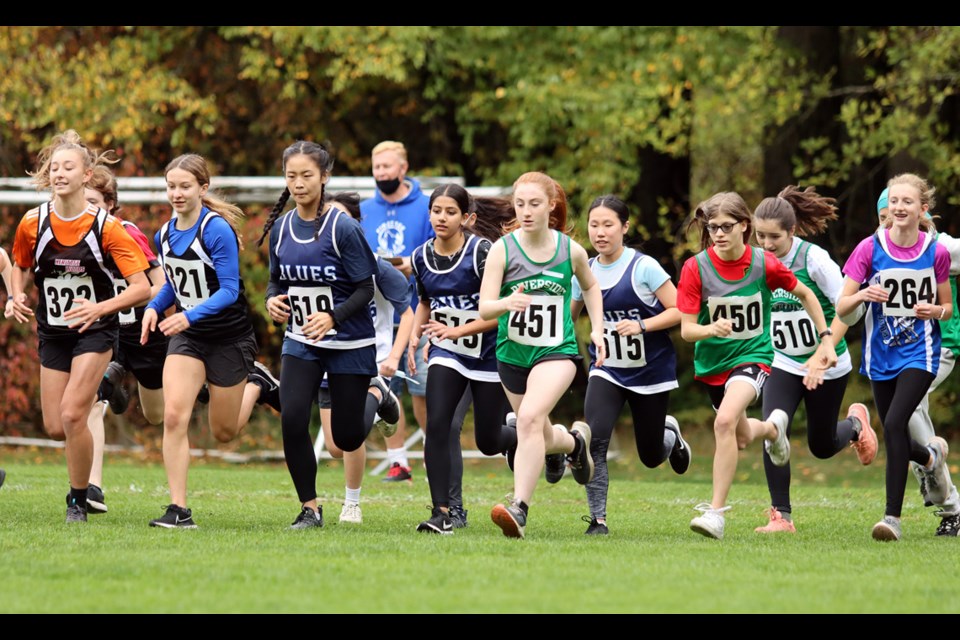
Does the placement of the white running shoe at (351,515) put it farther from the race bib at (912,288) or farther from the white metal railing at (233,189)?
the white metal railing at (233,189)

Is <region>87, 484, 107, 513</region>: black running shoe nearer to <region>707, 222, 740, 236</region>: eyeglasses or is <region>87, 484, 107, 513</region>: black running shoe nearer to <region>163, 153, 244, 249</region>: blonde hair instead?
<region>163, 153, 244, 249</region>: blonde hair

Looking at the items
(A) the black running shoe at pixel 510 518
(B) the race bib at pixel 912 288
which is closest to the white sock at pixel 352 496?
(A) the black running shoe at pixel 510 518

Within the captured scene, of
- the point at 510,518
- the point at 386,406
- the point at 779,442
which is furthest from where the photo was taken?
the point at 386,406

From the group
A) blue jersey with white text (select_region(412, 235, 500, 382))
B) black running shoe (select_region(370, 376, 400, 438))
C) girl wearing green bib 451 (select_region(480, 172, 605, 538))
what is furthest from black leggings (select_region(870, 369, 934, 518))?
black running shoe (select_region(370, 376, 400, 438))

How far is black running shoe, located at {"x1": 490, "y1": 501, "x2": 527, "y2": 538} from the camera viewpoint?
7863mm

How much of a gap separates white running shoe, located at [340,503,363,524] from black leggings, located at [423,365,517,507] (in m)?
0.86

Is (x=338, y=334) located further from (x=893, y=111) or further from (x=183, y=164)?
(x=893, y=111)

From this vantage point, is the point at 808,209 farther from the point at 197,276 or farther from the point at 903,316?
the point at 197,276

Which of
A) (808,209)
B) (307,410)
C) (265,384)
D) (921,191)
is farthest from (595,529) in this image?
(265,384)

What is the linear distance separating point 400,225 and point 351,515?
3710mm

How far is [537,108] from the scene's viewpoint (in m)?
18.6

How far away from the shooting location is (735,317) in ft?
28.0

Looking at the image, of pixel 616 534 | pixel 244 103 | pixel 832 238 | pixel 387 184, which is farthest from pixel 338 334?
pixel 244 103
